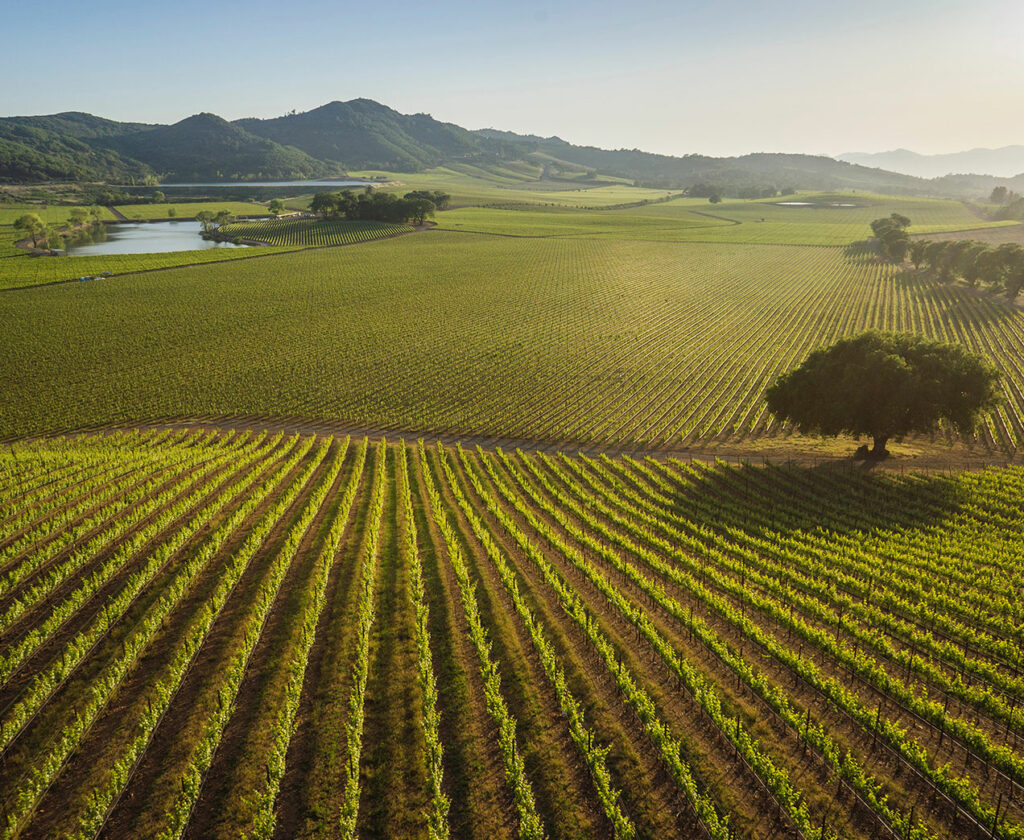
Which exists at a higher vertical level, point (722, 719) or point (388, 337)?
point (388, 337)

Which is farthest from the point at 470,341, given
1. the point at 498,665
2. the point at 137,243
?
the point at 137,243

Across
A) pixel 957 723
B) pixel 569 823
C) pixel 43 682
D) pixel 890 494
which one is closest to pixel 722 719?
pixel 569 823

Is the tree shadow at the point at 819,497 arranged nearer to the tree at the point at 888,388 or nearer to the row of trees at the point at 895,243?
the tree at the point at 888,388

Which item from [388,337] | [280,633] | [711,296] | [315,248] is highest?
[315,248]

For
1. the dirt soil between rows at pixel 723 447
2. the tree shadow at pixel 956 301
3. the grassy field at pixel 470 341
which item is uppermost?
the tree shadow at pixel 956 301

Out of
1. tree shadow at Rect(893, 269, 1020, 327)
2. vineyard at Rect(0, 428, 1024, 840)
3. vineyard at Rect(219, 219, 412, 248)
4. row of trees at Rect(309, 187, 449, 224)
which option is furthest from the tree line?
row of trees at Rect(309, 187, 449, 224)

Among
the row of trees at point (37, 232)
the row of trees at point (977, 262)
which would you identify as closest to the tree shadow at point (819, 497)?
the row of trees at point (977, 262)

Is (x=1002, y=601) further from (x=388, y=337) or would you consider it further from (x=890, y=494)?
(x=388, y=337)
